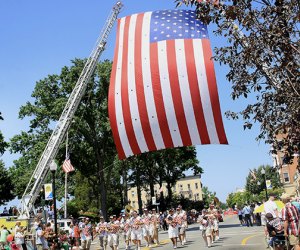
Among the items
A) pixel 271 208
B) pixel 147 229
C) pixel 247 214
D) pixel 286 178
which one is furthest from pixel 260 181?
pixel 271 208

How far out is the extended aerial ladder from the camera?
33.4 m

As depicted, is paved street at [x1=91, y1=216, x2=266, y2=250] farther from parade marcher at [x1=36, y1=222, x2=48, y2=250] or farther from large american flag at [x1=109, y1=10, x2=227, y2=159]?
parade marcher at [x1=36, y1=222, x2=48, y2=250]

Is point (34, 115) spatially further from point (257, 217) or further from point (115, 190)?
point (115, 190)

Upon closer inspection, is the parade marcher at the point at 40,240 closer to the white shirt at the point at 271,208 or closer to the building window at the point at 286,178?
the white shirt at the point at 271,208

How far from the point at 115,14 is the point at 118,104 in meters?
27.6

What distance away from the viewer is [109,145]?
50375mm

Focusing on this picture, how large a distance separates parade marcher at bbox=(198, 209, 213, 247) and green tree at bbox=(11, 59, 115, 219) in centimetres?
2586

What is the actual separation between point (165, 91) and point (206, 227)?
644 centimetres

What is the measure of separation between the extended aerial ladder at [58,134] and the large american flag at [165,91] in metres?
14.5

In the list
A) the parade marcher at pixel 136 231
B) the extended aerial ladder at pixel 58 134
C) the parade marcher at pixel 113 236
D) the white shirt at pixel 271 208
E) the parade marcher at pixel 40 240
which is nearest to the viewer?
the white shirt at pixel 271 208

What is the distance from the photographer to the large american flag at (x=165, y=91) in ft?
66.1

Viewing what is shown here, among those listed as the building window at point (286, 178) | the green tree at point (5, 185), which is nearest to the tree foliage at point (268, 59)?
the green tree at point (5, 185)

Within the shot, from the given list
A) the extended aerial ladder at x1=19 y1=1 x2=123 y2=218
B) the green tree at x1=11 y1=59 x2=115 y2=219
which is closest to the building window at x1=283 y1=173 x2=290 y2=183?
the green tree at x1=11 y1=59 x2=115 y2=219

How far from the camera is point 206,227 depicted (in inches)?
834
